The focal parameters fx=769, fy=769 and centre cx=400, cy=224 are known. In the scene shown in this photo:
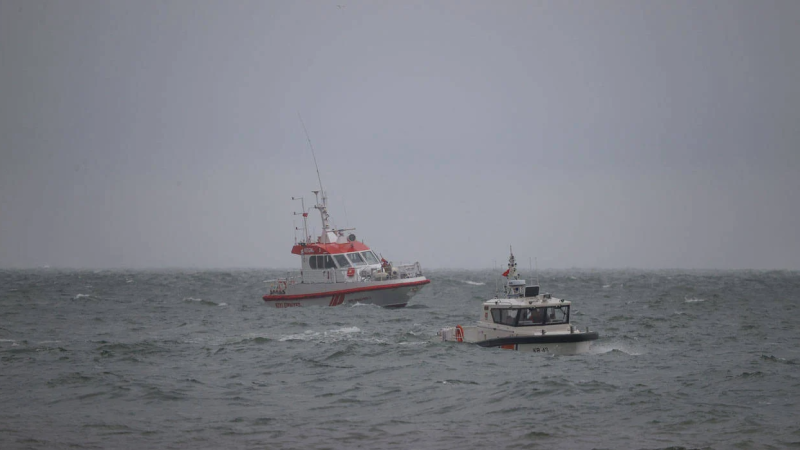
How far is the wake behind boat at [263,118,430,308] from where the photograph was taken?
152 feet

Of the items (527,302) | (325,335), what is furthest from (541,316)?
(325,335)

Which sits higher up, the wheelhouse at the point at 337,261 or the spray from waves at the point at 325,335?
the wheelhouse at the point at 337,261

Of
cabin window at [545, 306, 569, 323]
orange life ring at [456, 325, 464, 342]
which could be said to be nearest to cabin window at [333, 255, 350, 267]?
orange life ring at [456, 325, 464, 342]

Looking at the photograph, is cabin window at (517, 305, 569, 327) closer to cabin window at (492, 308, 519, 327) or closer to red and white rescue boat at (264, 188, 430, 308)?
cabin window at (492, 308, 519, 327)

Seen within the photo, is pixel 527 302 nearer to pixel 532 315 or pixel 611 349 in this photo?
pixel 532 315

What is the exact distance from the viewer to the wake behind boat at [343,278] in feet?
152

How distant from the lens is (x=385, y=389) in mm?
20797

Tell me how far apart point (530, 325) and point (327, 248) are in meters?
23.8

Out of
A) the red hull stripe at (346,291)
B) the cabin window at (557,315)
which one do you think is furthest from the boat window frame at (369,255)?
the cabin window at (557,315)

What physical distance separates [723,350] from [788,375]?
5841mm

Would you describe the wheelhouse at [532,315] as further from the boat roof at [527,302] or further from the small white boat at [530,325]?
the boat roof at [527,302]

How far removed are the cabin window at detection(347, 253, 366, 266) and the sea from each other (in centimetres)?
1095

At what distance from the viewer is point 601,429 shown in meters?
16.3

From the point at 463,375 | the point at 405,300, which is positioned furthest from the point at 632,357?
the point at 405,300
